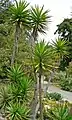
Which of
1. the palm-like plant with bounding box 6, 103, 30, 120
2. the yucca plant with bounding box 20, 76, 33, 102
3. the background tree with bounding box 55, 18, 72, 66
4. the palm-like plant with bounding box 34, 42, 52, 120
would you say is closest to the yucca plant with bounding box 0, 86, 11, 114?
the yucca plant with bounding box 20, 76, 33, 102

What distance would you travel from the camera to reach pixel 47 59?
1081 cm

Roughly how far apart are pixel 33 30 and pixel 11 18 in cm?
120

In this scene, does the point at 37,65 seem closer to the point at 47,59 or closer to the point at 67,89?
the point at 47,59

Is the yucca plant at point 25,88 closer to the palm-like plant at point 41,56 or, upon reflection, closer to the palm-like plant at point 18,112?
the palm-like plant at point 18,112

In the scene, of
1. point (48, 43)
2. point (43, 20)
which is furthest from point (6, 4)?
point (48, 43)

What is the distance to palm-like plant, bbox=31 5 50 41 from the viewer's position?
12.6 meters

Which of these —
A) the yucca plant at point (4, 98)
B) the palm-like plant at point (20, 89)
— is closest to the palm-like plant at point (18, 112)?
the palm-like plant at point (20, 89)

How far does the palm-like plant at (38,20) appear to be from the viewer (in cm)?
1265

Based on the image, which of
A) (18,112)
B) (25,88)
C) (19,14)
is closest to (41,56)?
(25,88)

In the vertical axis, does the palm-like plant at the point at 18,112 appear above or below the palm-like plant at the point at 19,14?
below

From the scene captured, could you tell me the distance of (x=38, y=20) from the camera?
41.5 ft

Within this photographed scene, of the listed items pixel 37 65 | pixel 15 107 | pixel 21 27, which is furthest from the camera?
pixel 21 27

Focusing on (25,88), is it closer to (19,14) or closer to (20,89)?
(20,89)

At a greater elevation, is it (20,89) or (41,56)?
(41,56)
